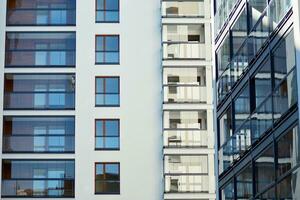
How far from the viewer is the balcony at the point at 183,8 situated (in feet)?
150

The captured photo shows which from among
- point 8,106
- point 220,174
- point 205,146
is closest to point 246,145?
point 220,174

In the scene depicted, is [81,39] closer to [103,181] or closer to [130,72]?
[130,72]

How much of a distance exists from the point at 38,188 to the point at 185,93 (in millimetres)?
8350

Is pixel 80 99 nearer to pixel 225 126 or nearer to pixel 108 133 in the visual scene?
pixel 108 133

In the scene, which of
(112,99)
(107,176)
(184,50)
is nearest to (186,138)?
(112,99)

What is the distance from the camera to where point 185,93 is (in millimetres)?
44812

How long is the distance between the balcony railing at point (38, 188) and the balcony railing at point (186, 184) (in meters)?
4.56

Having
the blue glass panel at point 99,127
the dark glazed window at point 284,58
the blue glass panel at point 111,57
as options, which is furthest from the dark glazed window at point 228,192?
the blue glass panel at point 111,57

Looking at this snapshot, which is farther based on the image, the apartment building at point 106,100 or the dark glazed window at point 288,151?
the apartment building at point 106,100

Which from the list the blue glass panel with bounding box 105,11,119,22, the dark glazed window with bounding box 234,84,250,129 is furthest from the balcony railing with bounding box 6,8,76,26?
the dark glazed window with bounding box 234,84,250,129

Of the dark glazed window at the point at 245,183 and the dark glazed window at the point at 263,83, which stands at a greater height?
the dark glazed window at the point at 263,83

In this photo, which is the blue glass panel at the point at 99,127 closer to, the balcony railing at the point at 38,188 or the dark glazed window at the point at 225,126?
the balcony railing at the point at 38,188

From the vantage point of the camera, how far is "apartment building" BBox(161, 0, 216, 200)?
43.9 metres

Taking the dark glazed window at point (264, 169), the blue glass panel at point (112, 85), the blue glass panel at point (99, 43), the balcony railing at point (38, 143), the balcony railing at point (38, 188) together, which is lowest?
the balcony railing at point (38, 188)
